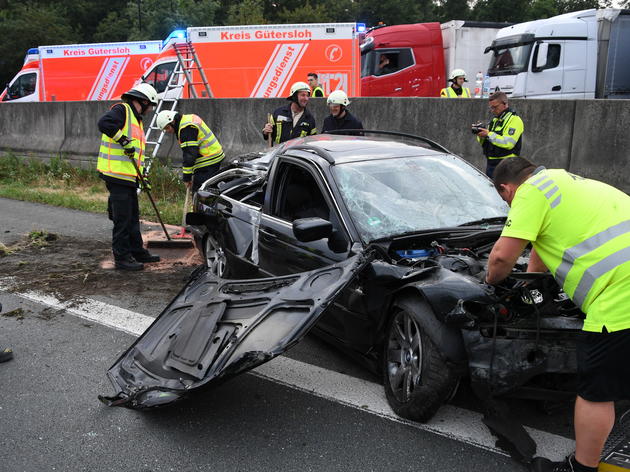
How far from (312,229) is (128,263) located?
3667 millimetres

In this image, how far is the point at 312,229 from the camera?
3637 millimetres

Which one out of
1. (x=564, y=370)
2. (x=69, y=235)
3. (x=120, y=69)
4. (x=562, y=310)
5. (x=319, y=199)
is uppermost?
(x=120, y=69)

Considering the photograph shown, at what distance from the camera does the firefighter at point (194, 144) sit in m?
7.39

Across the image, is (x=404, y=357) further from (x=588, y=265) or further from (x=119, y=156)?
(x=119, y=156)

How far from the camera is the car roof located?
174 inches

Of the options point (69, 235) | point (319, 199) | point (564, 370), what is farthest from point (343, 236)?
point (69, 235)

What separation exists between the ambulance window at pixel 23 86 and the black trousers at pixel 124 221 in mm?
18509

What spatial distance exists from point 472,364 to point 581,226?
2.61ft

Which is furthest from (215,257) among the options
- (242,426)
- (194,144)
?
(242,426)

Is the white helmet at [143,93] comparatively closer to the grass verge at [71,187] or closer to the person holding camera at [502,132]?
the grass verge at [71,187]

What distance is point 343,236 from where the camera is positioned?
3.78m

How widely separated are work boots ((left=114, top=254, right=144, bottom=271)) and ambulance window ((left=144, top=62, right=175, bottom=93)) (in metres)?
12.1

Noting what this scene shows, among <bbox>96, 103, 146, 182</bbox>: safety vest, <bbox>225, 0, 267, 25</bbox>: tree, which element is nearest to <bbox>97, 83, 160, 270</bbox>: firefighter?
<bbox>96, 103, 146, 182</bbox>: safety vest

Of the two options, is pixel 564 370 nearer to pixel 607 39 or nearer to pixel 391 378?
pixel 391 378
